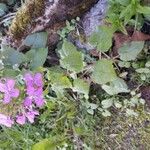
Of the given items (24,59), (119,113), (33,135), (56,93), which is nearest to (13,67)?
(24,59)

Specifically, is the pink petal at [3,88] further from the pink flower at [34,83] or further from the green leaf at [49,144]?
the green leaf at [49,144]

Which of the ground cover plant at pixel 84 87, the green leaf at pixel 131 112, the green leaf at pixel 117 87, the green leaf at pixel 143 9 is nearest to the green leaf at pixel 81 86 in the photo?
the ground cover plant at pixel 84 87

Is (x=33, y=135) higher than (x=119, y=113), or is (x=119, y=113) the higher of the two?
(x=119, y=113)

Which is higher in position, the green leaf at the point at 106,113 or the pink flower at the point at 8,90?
the pink flower at the point at 8,90

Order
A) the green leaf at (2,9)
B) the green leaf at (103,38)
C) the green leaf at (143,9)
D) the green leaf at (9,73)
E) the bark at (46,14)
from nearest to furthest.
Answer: the green leaf at (143,9) < the green leaf at (103,38) < the green leaf at (9,73) < the bark at (46,14) < the green leaf at (2,9)

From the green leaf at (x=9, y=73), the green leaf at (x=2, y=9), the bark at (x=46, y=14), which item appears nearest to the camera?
the green leaf at (x=9, y=73)

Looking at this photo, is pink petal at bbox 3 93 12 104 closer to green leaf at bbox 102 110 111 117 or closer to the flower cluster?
the flower cluster

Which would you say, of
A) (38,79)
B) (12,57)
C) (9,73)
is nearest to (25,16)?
(12,57)

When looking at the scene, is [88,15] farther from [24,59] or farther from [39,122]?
[39,122]
